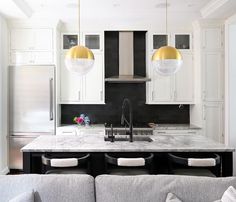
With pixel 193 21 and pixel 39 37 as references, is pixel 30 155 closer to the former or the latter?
pixel 39 37

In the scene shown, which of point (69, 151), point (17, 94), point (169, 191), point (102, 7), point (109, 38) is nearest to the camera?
point (169, 191)

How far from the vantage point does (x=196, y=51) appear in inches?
194

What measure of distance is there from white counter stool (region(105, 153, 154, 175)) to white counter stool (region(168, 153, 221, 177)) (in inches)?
9.5

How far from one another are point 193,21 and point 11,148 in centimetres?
420

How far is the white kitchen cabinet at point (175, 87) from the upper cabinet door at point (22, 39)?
2.36 m

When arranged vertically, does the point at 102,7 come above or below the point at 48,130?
above

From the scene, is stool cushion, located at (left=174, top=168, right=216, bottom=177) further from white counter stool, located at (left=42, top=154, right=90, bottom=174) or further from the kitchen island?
white counter stool, located at (left=42, top=154, right=90, bottom=174)

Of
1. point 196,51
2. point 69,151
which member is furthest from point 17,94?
point 196,51

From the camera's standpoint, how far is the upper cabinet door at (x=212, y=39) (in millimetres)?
4793

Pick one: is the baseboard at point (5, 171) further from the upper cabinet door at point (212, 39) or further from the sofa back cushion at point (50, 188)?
the upper cabinet door at point (212, 39)

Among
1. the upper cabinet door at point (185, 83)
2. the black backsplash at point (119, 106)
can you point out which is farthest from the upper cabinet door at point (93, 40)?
the upper cabinet door at point (185, 83)

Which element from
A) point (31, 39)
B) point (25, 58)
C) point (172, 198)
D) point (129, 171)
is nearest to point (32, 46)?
point (31, 39)

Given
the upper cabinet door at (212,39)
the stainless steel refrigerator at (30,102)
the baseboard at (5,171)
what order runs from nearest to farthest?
the baseboard at (5,171), the stainless steel refrigerator at (30,102), the upper cabinet door at (212,39)

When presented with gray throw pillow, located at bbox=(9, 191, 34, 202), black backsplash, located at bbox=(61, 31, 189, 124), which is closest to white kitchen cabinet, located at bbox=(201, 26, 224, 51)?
black backsplash, located at bbox=(61, 31, 189, 124)
